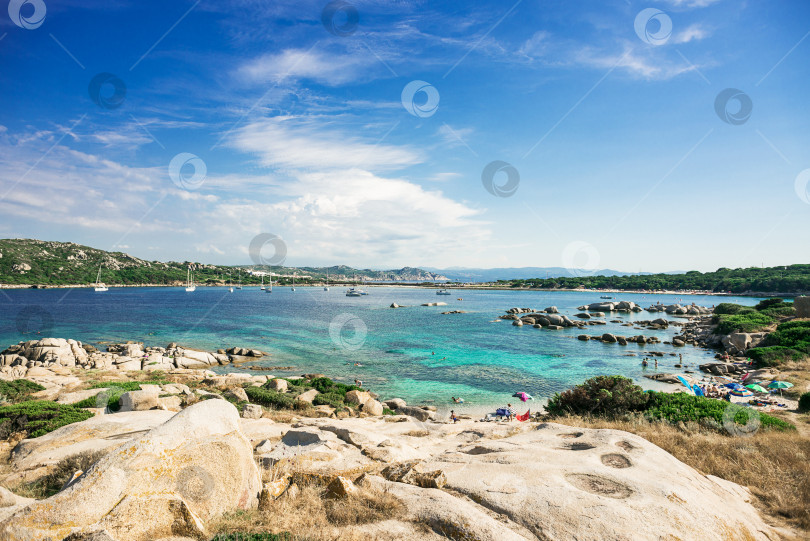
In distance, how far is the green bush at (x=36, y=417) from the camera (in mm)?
14227

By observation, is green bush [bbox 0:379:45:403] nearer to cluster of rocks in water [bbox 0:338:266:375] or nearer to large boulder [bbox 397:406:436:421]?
cluster of rocks in water [bbox 0:338:266:375]

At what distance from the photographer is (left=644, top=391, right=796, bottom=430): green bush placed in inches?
596

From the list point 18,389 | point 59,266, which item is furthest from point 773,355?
point 59,266

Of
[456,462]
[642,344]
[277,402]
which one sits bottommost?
[642,344]

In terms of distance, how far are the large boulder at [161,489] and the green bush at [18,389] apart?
21.8 metres

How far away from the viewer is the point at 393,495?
787 centimetres

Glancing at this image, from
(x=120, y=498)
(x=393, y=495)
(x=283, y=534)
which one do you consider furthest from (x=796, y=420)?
(x=120, y=498)

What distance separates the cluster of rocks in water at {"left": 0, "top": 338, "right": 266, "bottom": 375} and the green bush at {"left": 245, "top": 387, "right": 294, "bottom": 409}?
19.2 m

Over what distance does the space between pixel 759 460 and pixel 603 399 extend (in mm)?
7370

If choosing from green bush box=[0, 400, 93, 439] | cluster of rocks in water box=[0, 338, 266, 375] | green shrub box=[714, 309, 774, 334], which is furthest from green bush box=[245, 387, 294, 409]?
green shrub box=[714, 309, 774, 334]

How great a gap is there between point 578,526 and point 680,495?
Answer: 113 inches

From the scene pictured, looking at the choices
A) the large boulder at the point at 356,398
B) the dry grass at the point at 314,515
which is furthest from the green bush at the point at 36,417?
the large boulder at the point at 356,398

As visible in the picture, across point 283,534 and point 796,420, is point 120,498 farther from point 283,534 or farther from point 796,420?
point 796,420

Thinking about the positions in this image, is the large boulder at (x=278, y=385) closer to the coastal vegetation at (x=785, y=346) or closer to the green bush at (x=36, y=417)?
the green bush at (x=36, y=417)
